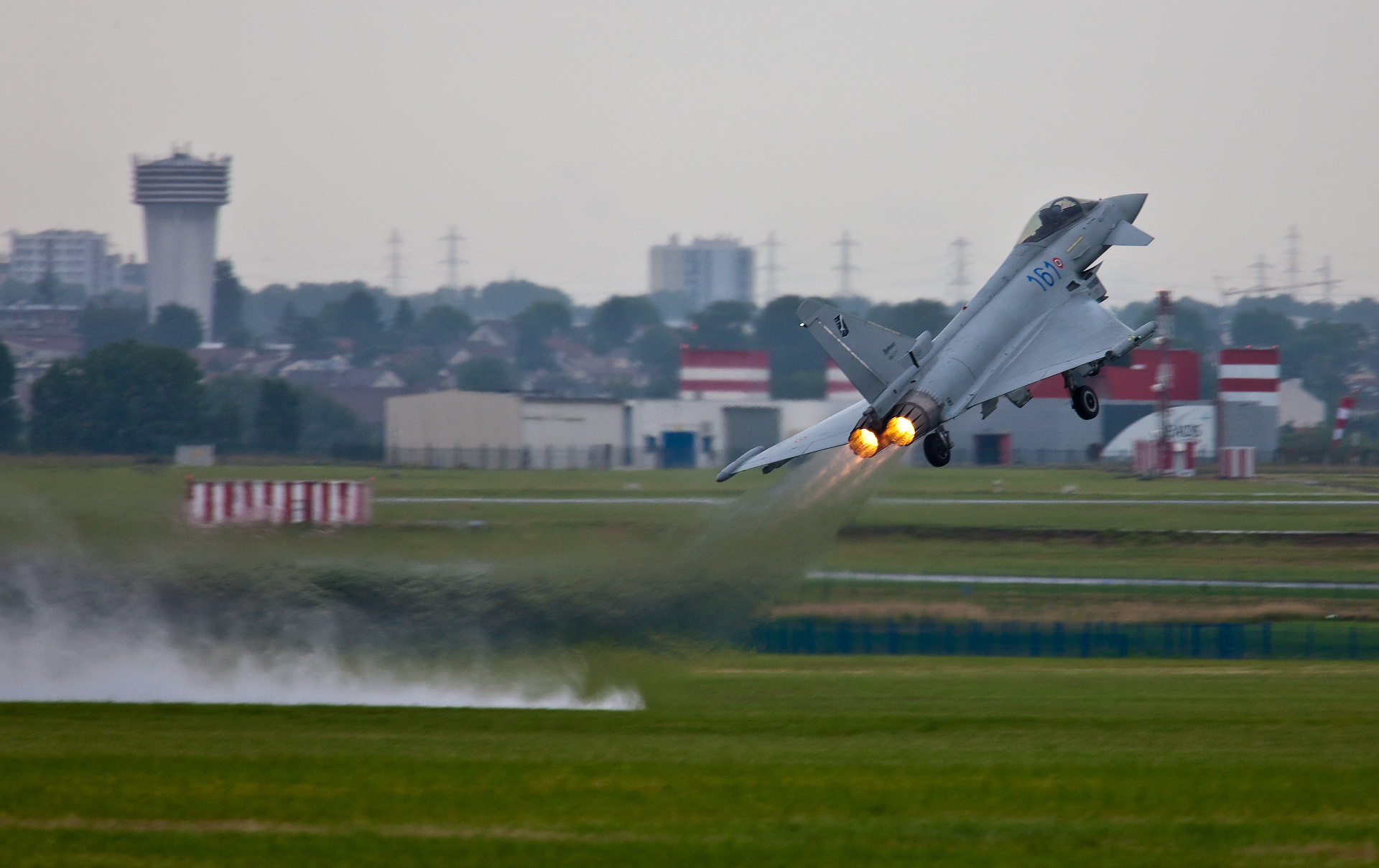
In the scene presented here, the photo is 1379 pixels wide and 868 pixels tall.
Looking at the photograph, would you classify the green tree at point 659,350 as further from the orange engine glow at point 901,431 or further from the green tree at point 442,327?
the orange engine glow at point 901,431

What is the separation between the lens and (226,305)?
186000 millimetres

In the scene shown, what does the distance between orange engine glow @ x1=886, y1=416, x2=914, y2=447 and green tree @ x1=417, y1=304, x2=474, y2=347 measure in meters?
174

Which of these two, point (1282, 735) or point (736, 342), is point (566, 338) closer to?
point (736, 342)

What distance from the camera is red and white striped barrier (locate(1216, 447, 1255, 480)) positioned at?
6278 cm

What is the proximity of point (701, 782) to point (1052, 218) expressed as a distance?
12.3 m

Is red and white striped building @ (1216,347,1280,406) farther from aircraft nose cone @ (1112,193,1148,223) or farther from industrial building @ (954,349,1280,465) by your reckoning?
aircraft nose cone @ (1112,193,1148,223)

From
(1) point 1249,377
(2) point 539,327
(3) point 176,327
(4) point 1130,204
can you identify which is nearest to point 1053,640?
(4) point 1130,204

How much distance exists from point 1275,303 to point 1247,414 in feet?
240

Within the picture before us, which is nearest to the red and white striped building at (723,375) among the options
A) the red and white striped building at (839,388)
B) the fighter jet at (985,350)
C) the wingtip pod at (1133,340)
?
the red and white striped building at (839,388)

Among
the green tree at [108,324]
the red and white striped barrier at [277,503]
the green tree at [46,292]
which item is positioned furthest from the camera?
the green tree at [46,292]

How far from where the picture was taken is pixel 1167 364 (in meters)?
72.8

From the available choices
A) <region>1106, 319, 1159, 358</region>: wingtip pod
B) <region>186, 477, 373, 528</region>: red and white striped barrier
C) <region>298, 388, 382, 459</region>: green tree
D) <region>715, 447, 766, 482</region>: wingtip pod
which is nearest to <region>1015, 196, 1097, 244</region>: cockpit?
<region>1106, 319, 1159, 358</region>: wingtip pod

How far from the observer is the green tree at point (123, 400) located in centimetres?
6712

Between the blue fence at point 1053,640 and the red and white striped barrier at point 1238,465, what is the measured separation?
73.0 feet
